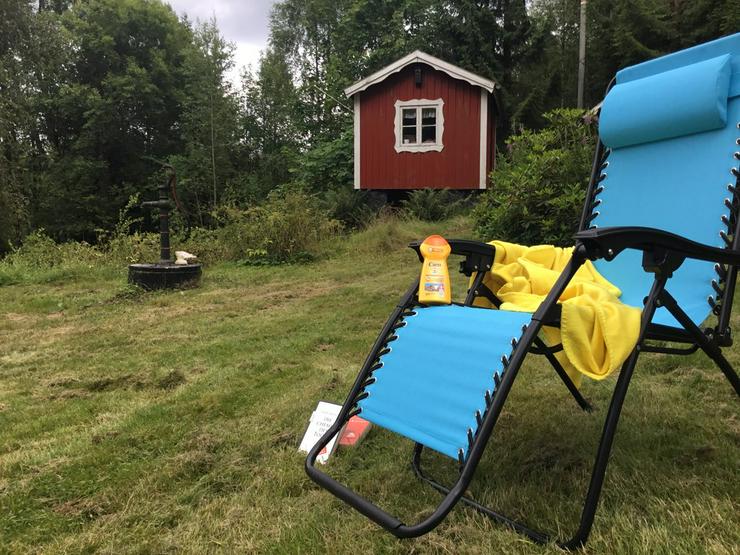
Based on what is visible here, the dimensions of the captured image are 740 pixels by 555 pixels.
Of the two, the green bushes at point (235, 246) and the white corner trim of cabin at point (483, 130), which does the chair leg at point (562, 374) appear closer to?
the green bushes at point (235, 246)

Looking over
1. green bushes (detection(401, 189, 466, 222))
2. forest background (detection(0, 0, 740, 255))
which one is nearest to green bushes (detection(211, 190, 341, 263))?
green bushes (detection(401, 189, 466, 222))

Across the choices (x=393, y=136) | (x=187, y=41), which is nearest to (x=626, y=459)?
(x=393, y=136)

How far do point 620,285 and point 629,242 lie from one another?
42.0 inches

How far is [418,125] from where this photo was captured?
13172 millimetres

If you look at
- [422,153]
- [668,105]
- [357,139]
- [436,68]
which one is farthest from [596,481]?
[357,139]

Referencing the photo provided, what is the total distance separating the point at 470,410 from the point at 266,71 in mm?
23049

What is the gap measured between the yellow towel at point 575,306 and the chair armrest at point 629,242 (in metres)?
0.18

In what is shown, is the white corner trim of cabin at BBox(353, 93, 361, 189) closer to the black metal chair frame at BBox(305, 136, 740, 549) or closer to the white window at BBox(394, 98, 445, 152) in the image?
the white window at BBox(394, 98, 445, 152)

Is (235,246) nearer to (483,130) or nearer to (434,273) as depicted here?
(434,273)

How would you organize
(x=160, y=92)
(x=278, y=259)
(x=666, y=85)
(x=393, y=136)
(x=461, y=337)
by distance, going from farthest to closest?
(x=160, y=92) → (x=393, y=136) → (x=278, y=259) → (x=666, y=85) → (x=461, y=337)

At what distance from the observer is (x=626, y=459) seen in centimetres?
171

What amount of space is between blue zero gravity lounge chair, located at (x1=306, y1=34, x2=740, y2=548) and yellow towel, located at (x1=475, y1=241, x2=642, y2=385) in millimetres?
44

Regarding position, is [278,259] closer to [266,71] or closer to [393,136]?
[393,136]

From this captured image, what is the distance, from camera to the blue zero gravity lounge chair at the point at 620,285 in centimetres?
127
